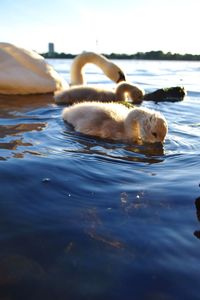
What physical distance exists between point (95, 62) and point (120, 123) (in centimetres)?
579

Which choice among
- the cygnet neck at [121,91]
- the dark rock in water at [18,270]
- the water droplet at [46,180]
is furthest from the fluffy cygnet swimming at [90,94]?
the dark rock in water at [18,270]

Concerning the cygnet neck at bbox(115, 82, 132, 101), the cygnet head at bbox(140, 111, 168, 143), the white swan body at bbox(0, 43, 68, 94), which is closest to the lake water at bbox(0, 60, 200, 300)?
the cygnet head at bbox(140, 111, 168, 143)

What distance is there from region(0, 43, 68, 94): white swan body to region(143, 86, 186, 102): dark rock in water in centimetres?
224

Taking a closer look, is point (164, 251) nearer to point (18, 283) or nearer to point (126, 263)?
point (126, 263)

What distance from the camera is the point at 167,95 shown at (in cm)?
991

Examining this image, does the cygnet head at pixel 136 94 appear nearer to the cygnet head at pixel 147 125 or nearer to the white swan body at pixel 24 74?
the white swan body at pixel 24 74

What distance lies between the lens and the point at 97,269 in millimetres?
2314

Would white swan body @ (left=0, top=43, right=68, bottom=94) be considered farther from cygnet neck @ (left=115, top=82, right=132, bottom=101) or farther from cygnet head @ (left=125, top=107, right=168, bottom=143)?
cygnet head @ (left=125, top=107, right=168, bottom=143)

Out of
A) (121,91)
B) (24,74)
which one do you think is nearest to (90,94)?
(121,91)

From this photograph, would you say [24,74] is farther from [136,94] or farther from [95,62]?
[136,94]

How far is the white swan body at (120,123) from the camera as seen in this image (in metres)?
5.21

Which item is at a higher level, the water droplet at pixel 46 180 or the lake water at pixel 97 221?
Answer: the water droplet at pixel 46 180

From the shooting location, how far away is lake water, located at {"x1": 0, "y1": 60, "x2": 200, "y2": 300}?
2.21m

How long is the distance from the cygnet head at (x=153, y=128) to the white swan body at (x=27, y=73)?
16.6ft
